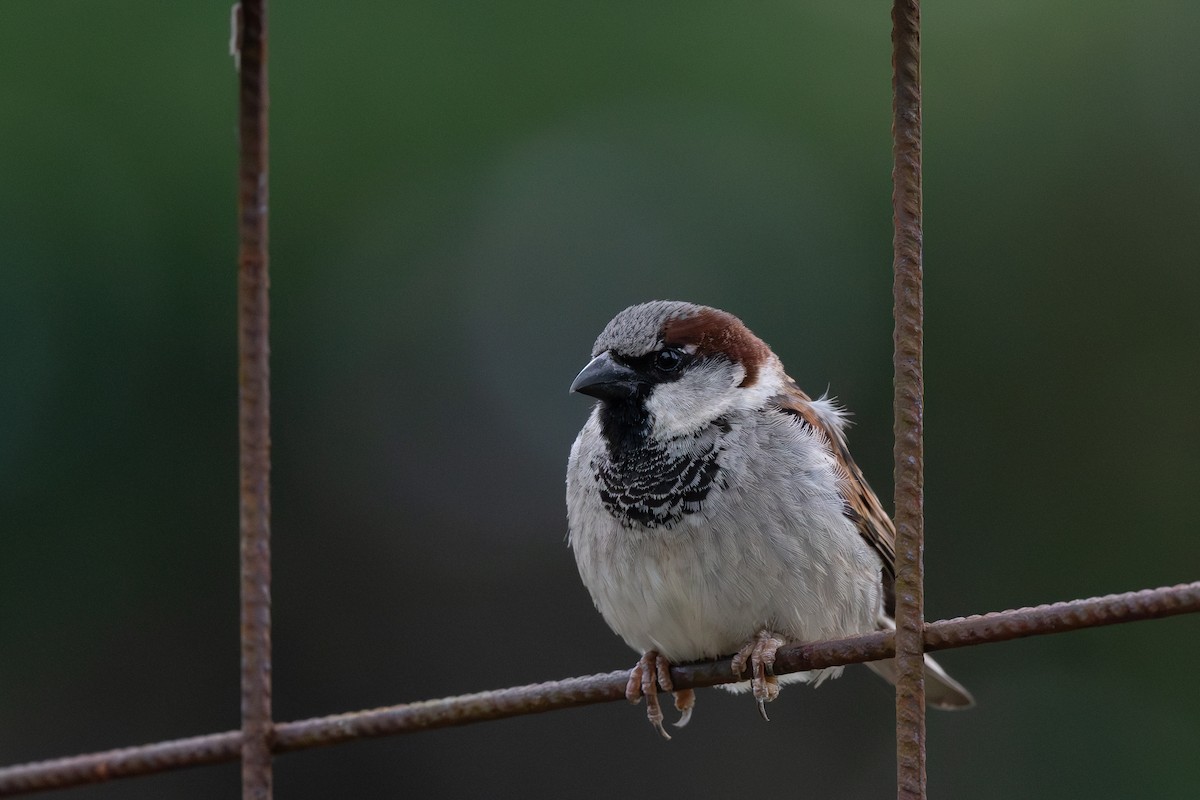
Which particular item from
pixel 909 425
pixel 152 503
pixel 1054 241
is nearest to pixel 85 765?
pixel 909 425

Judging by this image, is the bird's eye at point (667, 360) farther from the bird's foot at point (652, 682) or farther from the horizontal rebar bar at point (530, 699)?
the horizontal rebar bar at point (530, 699)

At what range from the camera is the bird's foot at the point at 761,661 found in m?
1.52

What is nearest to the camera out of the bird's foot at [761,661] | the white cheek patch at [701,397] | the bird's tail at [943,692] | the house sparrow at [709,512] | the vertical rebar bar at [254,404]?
the vertical rebar bar at [254,404]

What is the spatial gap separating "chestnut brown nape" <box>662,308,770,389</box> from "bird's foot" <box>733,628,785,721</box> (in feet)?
1.32

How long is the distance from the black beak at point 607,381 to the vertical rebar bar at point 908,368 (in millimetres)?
911

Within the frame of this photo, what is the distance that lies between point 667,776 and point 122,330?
1701mm

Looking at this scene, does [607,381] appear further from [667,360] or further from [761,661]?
[761,661]

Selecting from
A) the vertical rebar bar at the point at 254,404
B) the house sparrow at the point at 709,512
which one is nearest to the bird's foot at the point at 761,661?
the house sparrow at the point at 709,512

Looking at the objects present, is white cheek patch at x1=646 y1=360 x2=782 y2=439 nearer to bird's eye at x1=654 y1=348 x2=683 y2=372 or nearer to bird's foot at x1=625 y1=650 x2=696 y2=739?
bird's eye at x1=654 y1=348 x2=683 y2=372

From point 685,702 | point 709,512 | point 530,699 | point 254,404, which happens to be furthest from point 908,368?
point 685,702

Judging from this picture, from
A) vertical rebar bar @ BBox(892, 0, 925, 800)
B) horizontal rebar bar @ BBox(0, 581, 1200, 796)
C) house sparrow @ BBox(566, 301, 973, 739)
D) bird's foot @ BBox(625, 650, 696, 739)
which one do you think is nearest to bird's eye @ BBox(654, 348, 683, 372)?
house sparrow @ BBox(566, 301, 973, 739)

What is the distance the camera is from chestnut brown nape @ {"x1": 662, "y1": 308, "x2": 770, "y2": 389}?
1.93 metres

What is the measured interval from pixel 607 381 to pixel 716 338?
0.19 m

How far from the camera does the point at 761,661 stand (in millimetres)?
1512
